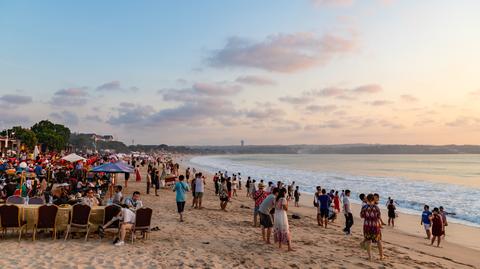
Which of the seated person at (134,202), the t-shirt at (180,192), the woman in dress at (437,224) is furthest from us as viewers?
the t-shirt at (180,192)

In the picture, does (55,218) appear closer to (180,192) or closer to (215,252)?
(215,252)

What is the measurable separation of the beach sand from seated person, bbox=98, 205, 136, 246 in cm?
23

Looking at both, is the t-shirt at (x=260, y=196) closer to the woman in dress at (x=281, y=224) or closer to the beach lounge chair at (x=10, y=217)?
the woman in dress at (x=281, y=224)

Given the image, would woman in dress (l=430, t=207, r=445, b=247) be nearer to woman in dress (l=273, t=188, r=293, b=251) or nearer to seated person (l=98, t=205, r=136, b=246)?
woman in dress (l=273, t=188, r=293, b=251)

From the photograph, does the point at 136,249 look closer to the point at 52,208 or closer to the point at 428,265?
the point at 52,208

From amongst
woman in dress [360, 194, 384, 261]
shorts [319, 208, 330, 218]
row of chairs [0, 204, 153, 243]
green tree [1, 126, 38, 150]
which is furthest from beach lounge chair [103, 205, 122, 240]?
green tree [1, 126, 38, 150]

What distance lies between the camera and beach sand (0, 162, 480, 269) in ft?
23.4

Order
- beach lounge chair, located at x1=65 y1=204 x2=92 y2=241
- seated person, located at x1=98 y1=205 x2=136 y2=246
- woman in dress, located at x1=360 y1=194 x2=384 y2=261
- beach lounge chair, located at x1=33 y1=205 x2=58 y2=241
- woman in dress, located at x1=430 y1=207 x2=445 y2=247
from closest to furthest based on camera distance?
woman in dress, located at x1=360 y1=194 x2=384 y2=261, beach lounge chair, located at x1=33 y1=205 x2=58 y2=241, seated person, located at x1=98 y1=205 x2=136 y2=246, beach lounge chair, located at x1=65 y1=204 x2=92 y2=241, woman in dress, located at x1=430 y1=207 x2=445 y2=247

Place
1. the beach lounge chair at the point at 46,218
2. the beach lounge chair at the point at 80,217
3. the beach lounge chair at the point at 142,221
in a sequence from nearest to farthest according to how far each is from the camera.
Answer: the beach lounge chair at the point at 46,218
the beach lounge chair at the point at 80,217
the beach lounge chair at the point at 142,221

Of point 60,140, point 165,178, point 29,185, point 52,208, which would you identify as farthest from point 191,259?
point 60,140

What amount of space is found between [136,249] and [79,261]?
1322 mm

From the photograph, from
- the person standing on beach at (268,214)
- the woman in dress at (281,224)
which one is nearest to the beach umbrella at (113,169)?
the person standing on beach at (268,214)

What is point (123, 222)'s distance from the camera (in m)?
8.48

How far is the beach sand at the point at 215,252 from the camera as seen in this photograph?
7.13 meters
